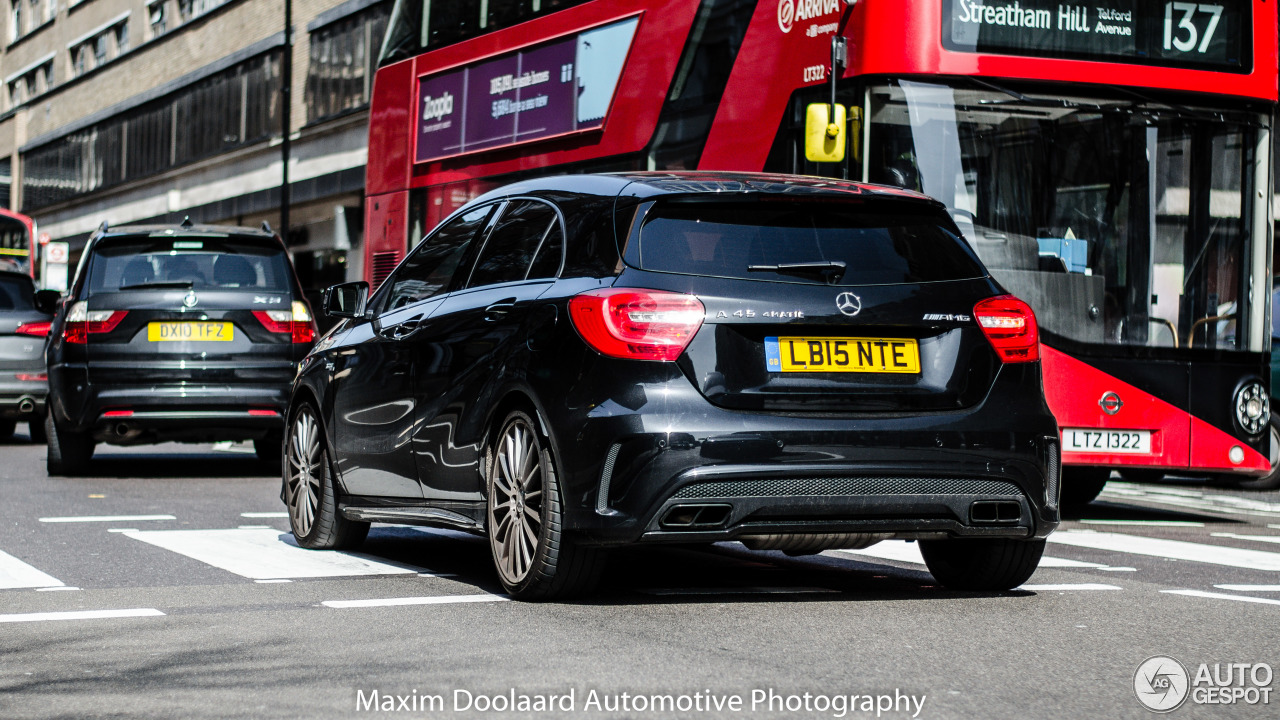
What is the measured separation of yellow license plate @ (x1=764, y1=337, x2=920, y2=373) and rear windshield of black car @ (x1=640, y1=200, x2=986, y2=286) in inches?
8.4

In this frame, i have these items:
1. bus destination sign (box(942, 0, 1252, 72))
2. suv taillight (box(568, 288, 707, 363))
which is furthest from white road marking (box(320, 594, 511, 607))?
bus destination sign (box(942, 0, 1252, 72))

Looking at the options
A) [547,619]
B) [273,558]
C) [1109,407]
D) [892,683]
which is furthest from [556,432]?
[1109,407]

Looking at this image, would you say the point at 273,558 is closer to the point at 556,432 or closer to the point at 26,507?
the point at 556,432

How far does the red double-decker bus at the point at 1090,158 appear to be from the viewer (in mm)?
10836

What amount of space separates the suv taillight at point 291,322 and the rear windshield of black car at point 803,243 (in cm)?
769

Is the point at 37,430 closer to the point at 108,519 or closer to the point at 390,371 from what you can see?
the point at 108,519

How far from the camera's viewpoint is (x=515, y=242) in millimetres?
7219

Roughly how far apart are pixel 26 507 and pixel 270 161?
114 feet

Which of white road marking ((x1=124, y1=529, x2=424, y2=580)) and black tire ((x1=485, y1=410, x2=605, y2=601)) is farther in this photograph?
white road marking ((x1=124, y1=529, x2=424, y2=580))

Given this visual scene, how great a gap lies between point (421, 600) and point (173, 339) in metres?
7.27

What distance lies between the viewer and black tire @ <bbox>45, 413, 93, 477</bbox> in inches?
545

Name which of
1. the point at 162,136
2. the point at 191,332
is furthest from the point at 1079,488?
the point at 162,136

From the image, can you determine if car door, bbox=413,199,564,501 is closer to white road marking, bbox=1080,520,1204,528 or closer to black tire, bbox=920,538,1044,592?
black tire, bbox=920,538,1044,592

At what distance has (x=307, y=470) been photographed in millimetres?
8836
